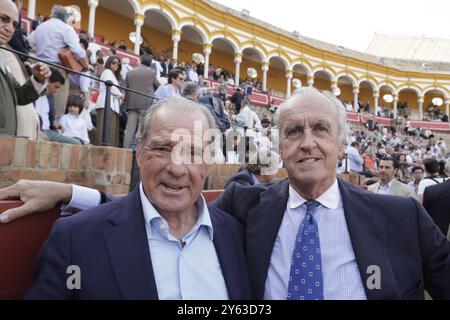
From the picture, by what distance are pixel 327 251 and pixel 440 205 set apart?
102 inches

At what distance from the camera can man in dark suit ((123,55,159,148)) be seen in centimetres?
489

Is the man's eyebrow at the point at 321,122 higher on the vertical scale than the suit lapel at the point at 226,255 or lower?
higher

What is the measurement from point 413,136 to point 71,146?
26602 millimetres

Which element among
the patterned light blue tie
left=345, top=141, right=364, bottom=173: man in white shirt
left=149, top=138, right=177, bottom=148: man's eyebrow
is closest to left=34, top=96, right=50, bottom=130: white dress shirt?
left=149, top=138, right=177, bottom=148: man's eyebrow

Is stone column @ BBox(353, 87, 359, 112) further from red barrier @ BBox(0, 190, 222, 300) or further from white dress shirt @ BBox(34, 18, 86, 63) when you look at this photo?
red barrier @ BBox(0, 190, 222, 300)

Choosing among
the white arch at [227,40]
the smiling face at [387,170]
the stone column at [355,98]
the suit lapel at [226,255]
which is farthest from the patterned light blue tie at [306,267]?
the stone column at [355,98]

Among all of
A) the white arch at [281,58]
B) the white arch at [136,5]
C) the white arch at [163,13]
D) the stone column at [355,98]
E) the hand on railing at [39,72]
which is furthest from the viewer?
the stone column at [355,98]

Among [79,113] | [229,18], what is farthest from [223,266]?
[229,18]

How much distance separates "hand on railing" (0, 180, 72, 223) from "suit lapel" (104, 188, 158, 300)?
218mm

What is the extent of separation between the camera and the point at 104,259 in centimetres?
131

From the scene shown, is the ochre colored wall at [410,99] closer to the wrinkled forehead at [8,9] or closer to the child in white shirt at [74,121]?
the child in white shirt at [74,121]

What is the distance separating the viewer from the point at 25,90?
90.4 inches

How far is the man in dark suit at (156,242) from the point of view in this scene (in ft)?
4.16

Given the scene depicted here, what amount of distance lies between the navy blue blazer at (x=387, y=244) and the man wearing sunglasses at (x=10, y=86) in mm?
1547
